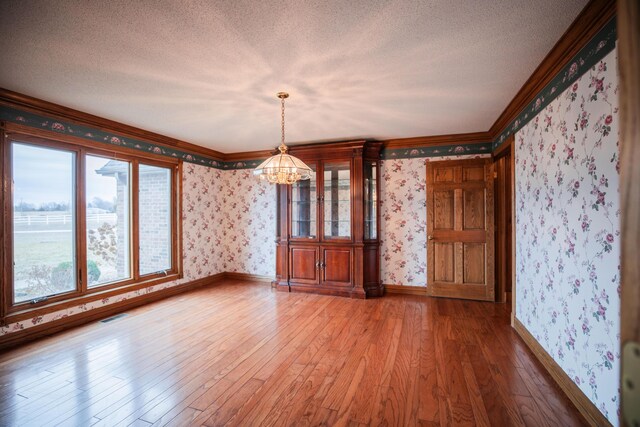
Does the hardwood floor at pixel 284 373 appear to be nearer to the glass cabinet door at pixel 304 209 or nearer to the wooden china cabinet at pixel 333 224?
the wooden china cabinet at pixel 333 224

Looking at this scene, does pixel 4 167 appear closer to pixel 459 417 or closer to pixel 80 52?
pixel 80 52

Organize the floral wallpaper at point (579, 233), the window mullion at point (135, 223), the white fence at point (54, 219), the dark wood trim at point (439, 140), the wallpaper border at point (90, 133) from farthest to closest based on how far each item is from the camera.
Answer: the dark wood trim at point (439, 140) → the window mullion at point (135, 223) → the white fence at point (54, 219) → the wallpaper border at point (90, 133) → the floral wallpaper at point (579, 233)

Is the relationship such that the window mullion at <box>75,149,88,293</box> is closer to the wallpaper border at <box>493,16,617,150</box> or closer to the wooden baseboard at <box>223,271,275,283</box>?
the wooden baseboard at <box>223,271,275,283</box>

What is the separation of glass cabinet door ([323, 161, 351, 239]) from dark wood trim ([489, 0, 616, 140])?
7.55ft

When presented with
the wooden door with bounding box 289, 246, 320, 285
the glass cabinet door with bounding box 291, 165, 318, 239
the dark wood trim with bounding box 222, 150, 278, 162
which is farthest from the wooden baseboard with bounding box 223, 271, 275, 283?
the dark wood trim with bounding box 222, 150, 278, 162

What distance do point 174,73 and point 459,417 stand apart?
10.4 feet

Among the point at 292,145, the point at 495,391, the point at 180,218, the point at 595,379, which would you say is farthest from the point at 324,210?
the point at 595,379

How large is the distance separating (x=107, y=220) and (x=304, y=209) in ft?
8.68

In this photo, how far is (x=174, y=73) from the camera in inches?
96.3

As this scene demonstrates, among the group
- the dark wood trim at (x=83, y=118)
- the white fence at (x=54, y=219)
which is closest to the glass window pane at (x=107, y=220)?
the white fence at (x=54, y=219)

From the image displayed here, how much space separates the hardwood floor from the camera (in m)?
1.94

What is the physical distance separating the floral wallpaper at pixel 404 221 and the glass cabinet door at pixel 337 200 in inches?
22.5

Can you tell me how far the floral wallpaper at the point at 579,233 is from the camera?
1682 mm

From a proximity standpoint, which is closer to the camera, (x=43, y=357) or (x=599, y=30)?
(x=599, y=30)
